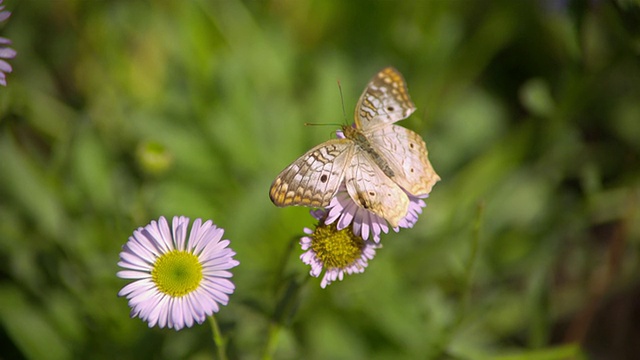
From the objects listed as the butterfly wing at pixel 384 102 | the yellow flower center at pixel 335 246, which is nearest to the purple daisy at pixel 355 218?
the yellow flower center at pixel 335 246

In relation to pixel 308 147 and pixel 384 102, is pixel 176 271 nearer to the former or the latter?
pixel 384 102

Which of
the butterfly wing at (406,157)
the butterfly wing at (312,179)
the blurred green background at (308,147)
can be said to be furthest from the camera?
the blurred green background at (308,147)

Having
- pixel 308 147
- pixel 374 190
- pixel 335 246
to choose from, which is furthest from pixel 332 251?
pixel 308 147

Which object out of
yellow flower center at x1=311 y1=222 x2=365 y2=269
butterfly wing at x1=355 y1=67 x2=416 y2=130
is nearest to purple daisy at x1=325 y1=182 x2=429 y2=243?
yellow flower center at x1=311 y1=222 x2=365 y2=269

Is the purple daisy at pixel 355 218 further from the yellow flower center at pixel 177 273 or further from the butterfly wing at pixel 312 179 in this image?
the yellow flower center at pixel 177 273

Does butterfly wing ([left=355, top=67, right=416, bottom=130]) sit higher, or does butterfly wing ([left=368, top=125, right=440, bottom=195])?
butterfly wing ([left=355, top=67, right=416, bottom=130])

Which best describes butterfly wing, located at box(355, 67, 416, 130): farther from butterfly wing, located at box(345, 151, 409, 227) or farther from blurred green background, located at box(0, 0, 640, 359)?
blurred green background, located at box(0, 0, 640, 359)

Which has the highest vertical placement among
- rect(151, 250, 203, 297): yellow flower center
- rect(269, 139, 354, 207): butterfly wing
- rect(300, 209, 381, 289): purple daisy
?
rect(269, 139, 354, 207): butterfly wing
